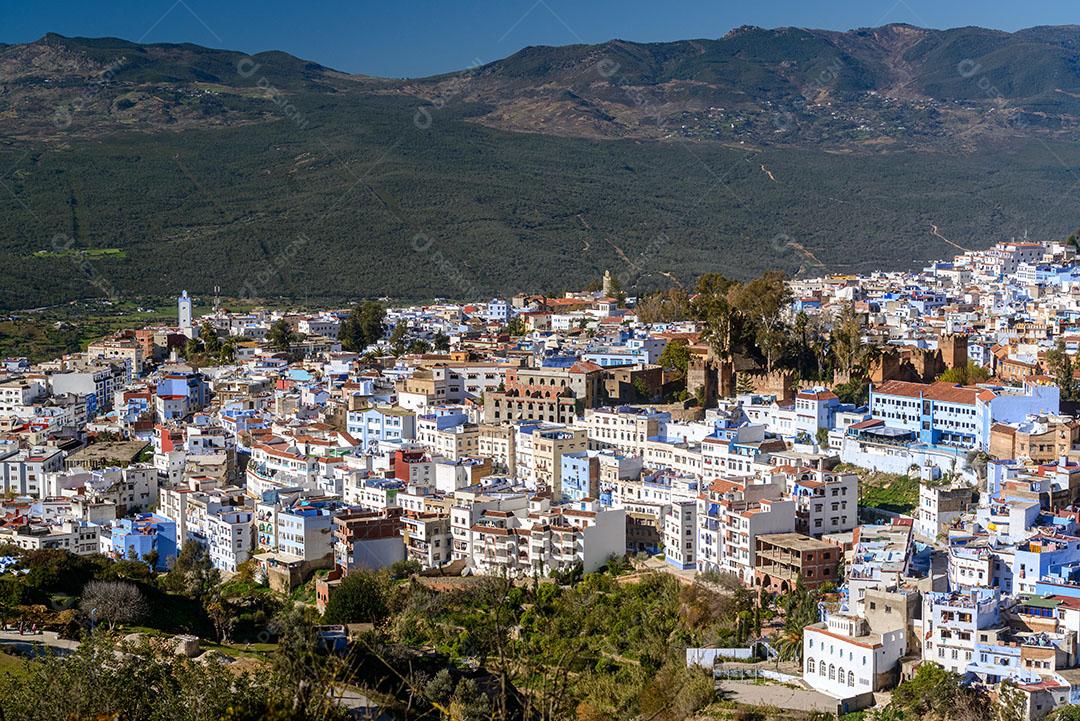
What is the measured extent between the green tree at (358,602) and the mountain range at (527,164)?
92.4 feet

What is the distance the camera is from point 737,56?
99.8 m

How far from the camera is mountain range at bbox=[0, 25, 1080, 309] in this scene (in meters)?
57.2

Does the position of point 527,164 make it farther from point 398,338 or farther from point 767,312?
point 767,312

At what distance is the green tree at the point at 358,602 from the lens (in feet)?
56.4

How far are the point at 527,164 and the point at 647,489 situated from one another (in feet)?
178

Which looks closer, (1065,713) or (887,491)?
(1065,713)

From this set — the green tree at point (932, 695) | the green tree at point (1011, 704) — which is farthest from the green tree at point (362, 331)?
the green tree at point (1011, 704)

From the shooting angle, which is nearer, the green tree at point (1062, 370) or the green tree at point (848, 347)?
the green tree at point (1062, 370)

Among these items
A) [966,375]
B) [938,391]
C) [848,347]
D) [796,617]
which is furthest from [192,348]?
[796,617]

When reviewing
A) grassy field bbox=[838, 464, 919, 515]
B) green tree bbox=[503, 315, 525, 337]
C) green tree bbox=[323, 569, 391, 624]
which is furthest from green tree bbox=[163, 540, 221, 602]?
green tree bbox=[503, 315, 525, 337]

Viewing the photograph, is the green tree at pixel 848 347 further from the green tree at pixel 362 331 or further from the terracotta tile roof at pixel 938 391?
the green tree at pixel 362 331

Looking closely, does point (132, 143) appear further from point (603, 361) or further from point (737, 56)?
point (603, 361)

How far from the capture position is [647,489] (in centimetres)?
1973

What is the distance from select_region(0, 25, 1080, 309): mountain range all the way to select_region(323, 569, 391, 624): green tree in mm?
28178
